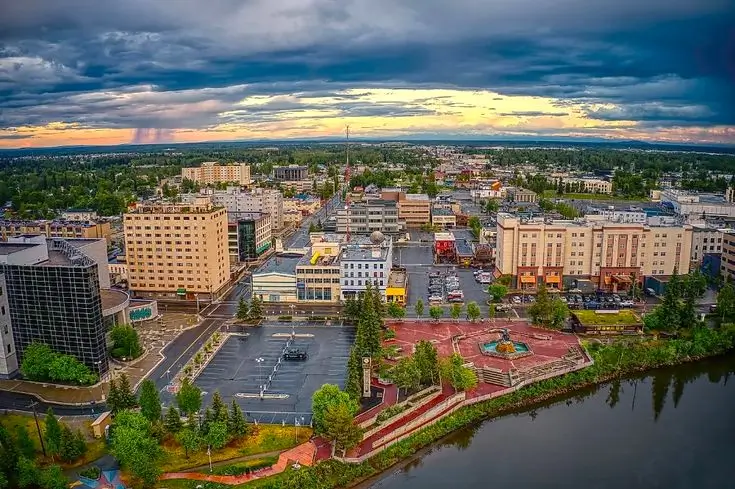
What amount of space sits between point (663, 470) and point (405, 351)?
1193 cm

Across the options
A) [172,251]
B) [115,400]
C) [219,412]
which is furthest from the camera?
[172,251]

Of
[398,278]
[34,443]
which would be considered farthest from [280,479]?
[398,278]

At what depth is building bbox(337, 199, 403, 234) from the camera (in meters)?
57.9

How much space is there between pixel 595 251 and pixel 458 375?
1933 centimetres

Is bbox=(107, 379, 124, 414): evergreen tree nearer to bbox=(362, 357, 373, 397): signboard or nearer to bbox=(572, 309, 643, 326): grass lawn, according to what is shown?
bbox=(362, 357, 373, 397): signboard

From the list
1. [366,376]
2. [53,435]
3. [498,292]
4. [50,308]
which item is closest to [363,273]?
[498,292]

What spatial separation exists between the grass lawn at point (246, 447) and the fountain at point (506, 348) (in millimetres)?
10713

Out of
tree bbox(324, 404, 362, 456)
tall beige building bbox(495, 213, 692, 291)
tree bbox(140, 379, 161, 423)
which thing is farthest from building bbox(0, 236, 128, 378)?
tall beige building bbox(495, 213, 692, 291)

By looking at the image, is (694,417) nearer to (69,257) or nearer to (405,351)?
(405,351)

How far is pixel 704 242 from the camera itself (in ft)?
142

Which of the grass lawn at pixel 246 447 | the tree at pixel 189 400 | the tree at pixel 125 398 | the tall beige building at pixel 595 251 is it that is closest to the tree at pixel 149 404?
the tree at pixel 189 400

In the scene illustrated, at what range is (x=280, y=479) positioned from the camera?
1803cm

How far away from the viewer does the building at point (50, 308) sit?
24766 millimetres

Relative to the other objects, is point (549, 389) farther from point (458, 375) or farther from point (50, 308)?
point (50, 308)
